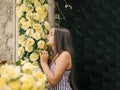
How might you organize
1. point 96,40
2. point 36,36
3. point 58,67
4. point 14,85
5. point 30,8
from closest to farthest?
point 14,85, point 58,67, point 36,36, point 30,8, point 96,40

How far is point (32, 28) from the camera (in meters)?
3.65

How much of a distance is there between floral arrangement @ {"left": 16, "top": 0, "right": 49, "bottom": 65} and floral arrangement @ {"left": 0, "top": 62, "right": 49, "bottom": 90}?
1.48m

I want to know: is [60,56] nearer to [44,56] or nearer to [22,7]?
[44,56]

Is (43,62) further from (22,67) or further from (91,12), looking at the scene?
(22,67)

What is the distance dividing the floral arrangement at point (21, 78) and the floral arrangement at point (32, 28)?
1.48m

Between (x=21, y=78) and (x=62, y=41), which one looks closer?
(x=21, y=78)

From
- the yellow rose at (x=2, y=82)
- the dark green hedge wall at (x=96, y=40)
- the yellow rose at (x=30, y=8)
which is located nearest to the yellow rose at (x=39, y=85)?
the yellow rose at (x=2, y=82)

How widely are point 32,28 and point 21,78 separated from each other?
1.64 m

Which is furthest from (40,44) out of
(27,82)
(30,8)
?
(27,82)

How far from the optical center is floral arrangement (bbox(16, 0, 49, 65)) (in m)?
3.63

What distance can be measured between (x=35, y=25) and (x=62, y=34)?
23 cm

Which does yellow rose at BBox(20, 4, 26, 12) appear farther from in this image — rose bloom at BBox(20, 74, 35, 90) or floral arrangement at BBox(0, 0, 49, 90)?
rose bloom at BBox(20, 74, 35, 90)

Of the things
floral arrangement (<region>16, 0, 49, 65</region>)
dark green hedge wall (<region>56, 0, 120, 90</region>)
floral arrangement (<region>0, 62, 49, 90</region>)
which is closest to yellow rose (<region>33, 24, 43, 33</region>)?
floral arrangement (<region>16, 0, 49, 65</region>)

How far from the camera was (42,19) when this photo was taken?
3.69 metres
